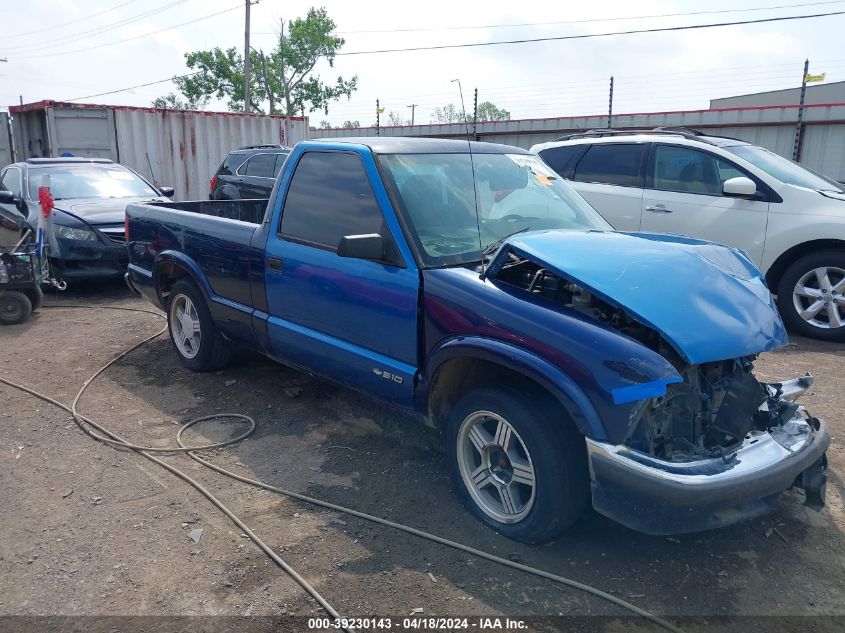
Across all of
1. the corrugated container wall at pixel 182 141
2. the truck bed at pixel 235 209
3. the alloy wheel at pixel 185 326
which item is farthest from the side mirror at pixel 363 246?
the corrugated container wall at pixel 182 141

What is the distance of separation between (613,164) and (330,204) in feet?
15.1

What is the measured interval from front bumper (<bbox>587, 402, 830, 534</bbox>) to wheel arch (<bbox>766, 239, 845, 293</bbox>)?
14.5ft

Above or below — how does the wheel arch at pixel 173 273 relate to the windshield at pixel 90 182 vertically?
below

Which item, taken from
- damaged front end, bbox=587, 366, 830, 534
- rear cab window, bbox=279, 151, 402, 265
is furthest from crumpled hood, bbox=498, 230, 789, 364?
rear cab window, bbox=279, 151, 402, 265

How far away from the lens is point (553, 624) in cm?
272

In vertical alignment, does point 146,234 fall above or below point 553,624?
above

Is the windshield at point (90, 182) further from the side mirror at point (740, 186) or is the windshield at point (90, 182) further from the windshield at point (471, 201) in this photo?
the side mirror at point (740, 186)

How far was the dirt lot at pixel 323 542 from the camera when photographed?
9.41 ft

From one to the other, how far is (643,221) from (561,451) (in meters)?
5.10

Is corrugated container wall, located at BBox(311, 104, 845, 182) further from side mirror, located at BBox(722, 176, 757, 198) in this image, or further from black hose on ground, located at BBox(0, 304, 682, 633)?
black hose on ground, located at BBox(0, 304, 682, 633)

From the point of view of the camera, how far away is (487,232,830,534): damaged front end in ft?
8.97

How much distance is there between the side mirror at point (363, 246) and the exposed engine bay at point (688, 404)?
2.74ft

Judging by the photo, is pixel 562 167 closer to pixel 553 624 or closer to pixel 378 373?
pixel 378 373

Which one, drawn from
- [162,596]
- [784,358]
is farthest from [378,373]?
[784,358]
